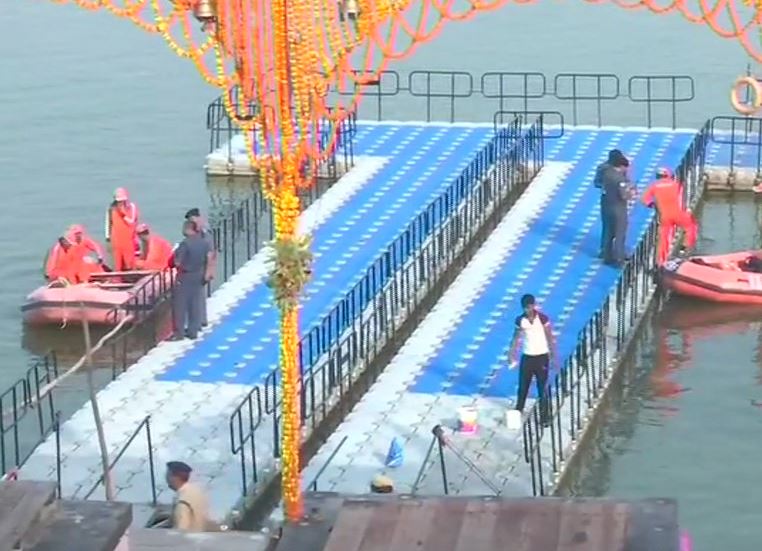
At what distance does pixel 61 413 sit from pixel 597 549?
34.1ft

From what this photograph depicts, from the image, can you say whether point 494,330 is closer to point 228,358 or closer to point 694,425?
point 694,425

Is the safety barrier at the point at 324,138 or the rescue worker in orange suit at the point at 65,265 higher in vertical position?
the safety barrier at the point at 324,138

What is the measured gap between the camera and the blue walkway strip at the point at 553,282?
19.5 meters

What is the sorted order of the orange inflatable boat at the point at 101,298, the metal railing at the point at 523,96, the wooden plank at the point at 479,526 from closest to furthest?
1. the wooden plank at the point at 479,526
2. the orange inflatable boat at the point at 101,298
3. the metal railing at the point at 523,96

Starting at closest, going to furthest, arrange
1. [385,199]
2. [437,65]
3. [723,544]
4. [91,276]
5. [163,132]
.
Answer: [723,544], [91,276], [385,199], [163,132], [437,65]

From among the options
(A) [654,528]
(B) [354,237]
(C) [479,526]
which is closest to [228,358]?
(B) [354,237]

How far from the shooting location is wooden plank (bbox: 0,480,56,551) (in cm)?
987

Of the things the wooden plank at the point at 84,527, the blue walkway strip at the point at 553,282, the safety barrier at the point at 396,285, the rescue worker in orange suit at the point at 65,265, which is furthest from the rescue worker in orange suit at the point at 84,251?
the wooden plank at the point at 84,527

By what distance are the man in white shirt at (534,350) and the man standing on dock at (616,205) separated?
484cm

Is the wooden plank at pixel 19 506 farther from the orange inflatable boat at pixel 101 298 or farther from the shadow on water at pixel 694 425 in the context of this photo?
the orange inflatable boat at pixel 101 298

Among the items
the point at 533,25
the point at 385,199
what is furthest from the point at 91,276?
the point at 533,25

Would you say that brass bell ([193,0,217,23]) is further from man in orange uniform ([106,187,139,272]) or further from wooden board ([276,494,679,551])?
man in orange uniform ([106,187,139,272])

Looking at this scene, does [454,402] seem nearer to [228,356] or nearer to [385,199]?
[228,356]

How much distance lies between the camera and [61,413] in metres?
19.2
